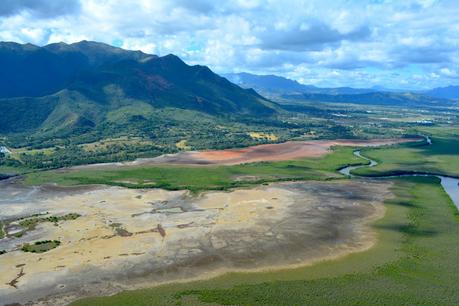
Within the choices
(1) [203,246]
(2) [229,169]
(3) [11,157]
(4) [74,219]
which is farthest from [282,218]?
(3) [11,157]

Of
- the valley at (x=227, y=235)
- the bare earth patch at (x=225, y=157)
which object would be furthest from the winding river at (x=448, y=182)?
the bare earth patch at (x=225, y=157)

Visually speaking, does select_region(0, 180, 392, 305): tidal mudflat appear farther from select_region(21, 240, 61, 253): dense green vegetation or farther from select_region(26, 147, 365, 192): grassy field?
select_region(26, 147, 365, 192): grassy field

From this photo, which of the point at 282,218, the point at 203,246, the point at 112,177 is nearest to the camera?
the point at 203,246

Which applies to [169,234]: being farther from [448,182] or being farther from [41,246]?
[448,182]

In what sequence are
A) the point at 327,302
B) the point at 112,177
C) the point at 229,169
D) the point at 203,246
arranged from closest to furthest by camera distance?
the point at 327,302
the point at 203,246
the point at 112,177
the point at 229,169

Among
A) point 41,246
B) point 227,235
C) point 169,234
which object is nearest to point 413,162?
point 227,235

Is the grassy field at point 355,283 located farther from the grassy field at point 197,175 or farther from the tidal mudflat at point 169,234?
the grassy field at point 197,175

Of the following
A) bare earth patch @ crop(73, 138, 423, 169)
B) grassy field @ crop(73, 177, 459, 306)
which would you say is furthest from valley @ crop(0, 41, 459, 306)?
bare earth patch @ crop(73, 138, 423, 169)

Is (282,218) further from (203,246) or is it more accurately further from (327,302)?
(327,302)
